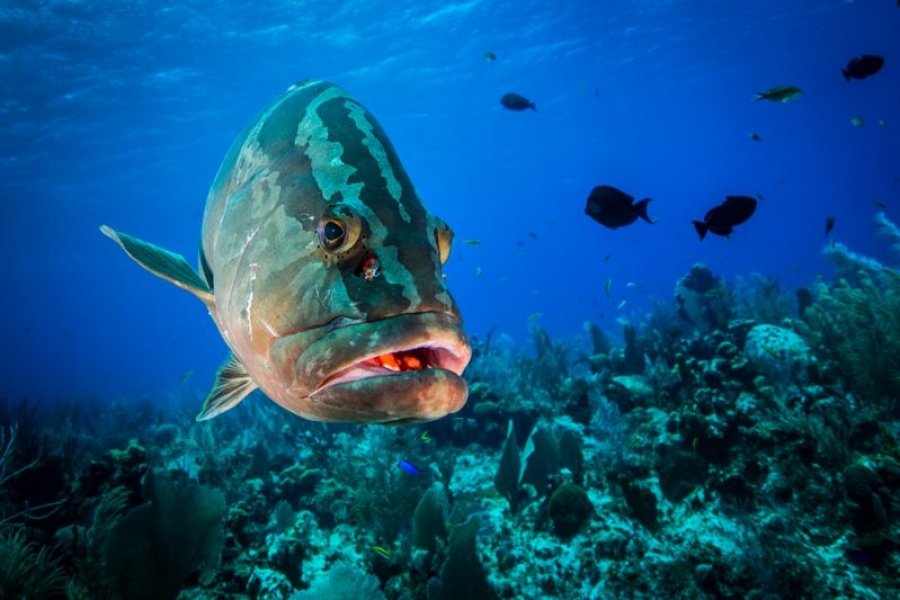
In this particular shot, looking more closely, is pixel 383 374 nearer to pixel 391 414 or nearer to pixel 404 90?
pixel 391 414

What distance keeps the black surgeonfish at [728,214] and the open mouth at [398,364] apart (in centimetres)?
505

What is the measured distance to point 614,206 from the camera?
6.07 meters

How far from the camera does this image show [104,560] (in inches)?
155

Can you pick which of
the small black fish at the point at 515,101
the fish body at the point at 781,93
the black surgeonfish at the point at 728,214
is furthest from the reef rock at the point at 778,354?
the small black fish at the point at 515,101

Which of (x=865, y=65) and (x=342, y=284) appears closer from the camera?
(x=342, y=284)

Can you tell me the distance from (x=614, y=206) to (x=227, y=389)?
16.7 feet

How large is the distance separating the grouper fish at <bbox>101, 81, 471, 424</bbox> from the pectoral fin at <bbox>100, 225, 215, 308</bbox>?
0.10 ft

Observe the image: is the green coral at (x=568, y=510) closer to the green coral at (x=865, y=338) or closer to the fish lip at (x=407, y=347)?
the fish lip at (x=407, y=347)

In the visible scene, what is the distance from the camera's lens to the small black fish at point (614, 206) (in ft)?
19.7

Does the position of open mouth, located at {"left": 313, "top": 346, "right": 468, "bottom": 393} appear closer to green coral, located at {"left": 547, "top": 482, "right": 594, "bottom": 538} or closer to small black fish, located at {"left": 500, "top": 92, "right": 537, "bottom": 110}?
green coral, located at {"left": 547, "top": 482, "right": 594, "bottom": 538}

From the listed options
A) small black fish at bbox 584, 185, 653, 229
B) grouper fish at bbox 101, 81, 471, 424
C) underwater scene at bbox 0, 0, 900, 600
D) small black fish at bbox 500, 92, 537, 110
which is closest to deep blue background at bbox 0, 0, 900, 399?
underwater scene at bbox 0, 0, 900, 600

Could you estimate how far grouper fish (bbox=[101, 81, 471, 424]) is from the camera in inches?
72.7

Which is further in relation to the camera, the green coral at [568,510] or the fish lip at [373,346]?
the green coral at [568,510]

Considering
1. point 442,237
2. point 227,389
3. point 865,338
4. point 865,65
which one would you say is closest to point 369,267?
point 442,237
